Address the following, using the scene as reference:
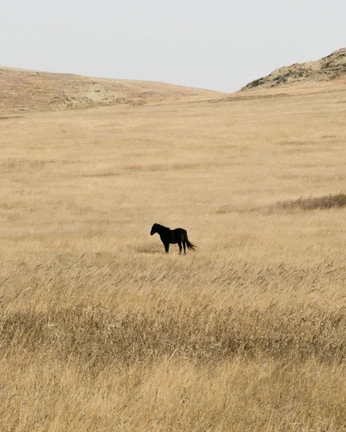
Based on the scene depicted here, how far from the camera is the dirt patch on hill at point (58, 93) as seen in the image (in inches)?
4791

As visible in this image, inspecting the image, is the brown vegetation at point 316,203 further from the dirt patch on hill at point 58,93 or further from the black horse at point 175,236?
the dirt patch on hill at point 58,93

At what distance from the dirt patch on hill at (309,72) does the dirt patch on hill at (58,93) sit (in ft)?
34.9

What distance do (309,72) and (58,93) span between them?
167 ft

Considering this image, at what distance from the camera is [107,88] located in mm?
141125

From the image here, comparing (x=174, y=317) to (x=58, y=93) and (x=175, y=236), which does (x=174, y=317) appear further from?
(x=58, y=93)

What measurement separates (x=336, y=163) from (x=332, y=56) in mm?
83946

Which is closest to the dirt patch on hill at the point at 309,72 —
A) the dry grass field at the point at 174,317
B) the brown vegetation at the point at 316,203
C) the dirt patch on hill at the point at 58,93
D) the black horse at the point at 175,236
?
the dirt patch on hill at the point at 58,93

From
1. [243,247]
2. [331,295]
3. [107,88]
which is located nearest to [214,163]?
[243,247]

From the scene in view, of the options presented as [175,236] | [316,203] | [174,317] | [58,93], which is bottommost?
[316,203]

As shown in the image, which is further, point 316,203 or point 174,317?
point 316,203

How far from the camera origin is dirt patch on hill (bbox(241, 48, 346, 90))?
108562 millimetres

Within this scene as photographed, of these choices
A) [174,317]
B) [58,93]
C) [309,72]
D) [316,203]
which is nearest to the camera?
[174,317]

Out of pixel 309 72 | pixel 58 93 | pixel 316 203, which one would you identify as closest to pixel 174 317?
pixel 316 203

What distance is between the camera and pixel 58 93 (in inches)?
5241
